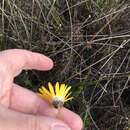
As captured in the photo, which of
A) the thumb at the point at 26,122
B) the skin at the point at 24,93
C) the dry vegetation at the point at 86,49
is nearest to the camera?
the thumb at the point at 26,122

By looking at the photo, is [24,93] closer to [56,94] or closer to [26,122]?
[56,94]

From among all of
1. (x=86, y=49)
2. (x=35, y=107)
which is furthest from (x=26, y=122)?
(x=86, y=49)

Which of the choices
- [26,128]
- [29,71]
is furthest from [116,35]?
[26,128]

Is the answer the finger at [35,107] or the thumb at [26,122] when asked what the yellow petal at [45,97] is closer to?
the finger at [35,107]

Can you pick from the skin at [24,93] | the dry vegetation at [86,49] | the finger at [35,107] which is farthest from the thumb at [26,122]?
the dry vegetation at [86,49]

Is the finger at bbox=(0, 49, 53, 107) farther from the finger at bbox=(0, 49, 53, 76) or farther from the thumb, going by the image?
the thumb

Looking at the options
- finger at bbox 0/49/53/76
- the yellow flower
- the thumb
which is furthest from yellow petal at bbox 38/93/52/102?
the thumb
